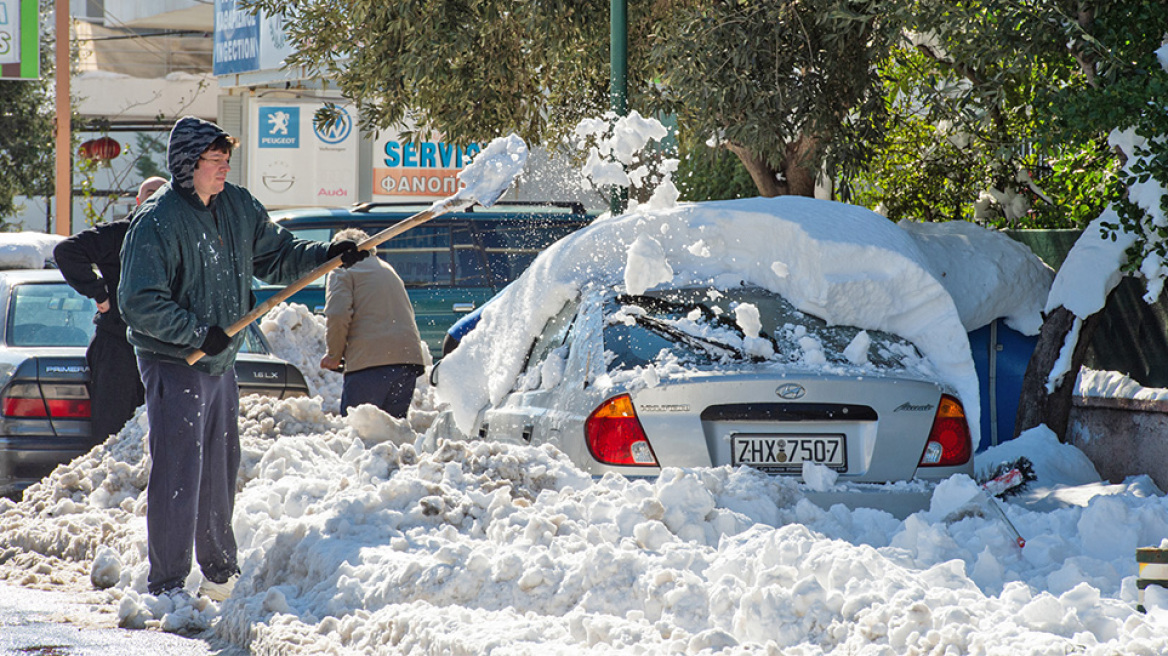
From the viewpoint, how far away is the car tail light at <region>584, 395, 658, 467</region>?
5223 millimetres

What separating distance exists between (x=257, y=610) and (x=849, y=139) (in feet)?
21.2

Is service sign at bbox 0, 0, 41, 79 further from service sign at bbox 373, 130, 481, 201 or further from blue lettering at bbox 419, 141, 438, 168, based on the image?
blue lettering at bbox 419, 141, 438, 168

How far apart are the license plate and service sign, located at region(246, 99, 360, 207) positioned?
25.0 metres

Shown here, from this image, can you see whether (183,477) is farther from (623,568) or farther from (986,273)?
(986,273)

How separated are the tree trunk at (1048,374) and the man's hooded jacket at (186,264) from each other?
490 centimetres

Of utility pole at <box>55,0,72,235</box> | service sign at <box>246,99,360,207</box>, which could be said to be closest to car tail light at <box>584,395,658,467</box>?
utility pole at <box>55,0,72,235</box>

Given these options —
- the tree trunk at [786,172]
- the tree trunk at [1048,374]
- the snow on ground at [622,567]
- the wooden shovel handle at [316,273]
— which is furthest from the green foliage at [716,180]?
the wooden shovel handle at [316,273]

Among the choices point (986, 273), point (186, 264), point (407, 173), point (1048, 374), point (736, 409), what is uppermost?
point (407, 173)

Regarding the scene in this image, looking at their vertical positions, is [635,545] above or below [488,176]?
below

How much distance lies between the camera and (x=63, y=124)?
1978 centimetres

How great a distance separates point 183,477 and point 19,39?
66.1 feet

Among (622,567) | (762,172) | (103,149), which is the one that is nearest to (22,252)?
(762,172)

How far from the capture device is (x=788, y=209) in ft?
20.7

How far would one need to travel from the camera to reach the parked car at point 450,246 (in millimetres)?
14273
